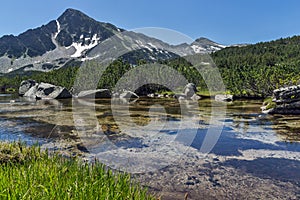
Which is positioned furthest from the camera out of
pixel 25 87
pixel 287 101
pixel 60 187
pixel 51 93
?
pixel 25 87

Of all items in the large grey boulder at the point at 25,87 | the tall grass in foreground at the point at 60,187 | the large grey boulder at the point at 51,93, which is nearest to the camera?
the tall grass in foreground at the point at 60,187

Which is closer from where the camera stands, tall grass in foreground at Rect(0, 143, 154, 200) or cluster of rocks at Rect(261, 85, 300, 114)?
tall grass in foreground at Rect(0, 143, 154, 200)

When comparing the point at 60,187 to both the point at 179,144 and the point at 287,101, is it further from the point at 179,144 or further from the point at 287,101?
the point at 287,101

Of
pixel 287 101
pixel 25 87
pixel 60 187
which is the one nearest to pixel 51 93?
pixel 25 87

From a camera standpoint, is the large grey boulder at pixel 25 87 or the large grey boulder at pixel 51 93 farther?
the large grey boulder at pixel 25 87

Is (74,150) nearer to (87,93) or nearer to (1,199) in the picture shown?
(1,199)

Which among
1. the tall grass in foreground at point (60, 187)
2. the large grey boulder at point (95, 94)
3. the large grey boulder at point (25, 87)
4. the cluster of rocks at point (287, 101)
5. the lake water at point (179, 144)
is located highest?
the large grey boulder at point (25, 87)

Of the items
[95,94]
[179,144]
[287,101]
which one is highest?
[95,94]

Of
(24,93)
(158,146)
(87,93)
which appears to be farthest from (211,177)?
(24,93)

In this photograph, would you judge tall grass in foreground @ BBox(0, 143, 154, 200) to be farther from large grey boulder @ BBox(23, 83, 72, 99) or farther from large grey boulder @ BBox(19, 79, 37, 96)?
large grey boulder @ BBox(19, 79, 37, 96)

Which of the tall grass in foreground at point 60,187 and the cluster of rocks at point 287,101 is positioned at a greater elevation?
the cluster of rocks at point 287,101

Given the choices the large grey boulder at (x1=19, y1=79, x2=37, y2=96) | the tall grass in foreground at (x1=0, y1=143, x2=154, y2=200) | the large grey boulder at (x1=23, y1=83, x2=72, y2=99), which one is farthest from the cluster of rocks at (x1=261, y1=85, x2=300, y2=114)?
the large grey boulder at (x1=19, y1=79, x2=37, y2=96)

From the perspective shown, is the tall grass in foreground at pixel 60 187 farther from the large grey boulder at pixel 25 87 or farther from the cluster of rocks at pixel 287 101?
the large grey boulder at pixel 25 87

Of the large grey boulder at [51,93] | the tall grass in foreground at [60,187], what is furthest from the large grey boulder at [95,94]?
the tall grass in foreground at [60,187]
